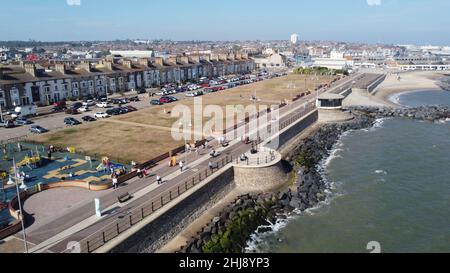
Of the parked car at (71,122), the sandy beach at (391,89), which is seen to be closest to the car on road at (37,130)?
the parked car at (71,122)

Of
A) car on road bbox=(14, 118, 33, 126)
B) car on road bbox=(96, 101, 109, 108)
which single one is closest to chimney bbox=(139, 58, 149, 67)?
car on road bbox=(96, 101, 109, 108)

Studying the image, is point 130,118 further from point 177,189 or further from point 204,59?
point 204,59

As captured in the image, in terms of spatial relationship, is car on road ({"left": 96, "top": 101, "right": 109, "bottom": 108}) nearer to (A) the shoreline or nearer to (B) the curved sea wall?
(B) the curved sea wall

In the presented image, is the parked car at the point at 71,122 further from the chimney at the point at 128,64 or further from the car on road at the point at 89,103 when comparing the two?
the chimney at the point at 128,64

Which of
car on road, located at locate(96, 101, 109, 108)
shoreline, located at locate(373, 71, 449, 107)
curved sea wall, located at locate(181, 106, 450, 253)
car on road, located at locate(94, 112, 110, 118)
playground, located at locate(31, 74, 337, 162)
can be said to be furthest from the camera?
shoreline, located at locate(373, 71, 449, 107)
